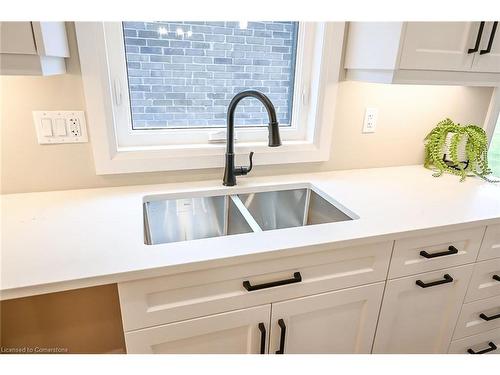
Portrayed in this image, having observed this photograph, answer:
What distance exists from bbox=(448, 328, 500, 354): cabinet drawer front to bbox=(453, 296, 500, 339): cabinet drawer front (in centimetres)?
3

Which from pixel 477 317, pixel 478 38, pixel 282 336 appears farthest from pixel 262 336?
pixel 478 38

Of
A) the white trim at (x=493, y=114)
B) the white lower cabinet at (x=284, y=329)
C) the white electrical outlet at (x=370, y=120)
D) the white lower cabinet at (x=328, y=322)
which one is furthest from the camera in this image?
the white trim at (x=493, y=114)

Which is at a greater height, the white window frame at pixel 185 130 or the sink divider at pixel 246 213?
the white window frame at pixel 185 130

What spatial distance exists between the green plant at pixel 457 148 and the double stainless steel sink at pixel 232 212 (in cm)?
66

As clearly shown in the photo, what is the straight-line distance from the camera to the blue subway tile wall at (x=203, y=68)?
118 cm

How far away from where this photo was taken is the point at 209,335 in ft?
2.97

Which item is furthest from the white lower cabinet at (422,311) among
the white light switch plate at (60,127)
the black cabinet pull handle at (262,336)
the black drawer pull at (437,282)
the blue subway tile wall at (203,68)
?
the white light switch plate at (60,127)

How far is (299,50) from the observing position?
133 centimetres

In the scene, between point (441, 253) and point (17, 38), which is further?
point (441, 253)

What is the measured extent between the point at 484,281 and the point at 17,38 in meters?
1.73

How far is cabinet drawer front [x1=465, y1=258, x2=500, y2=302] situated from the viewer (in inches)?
A: 45.7

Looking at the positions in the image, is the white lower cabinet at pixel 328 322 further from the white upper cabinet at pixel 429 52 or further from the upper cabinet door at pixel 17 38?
the upper cabinet door at pixel 17 38

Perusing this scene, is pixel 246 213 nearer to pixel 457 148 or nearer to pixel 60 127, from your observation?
pixel 60 127

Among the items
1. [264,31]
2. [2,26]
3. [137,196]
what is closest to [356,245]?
[137,196]
